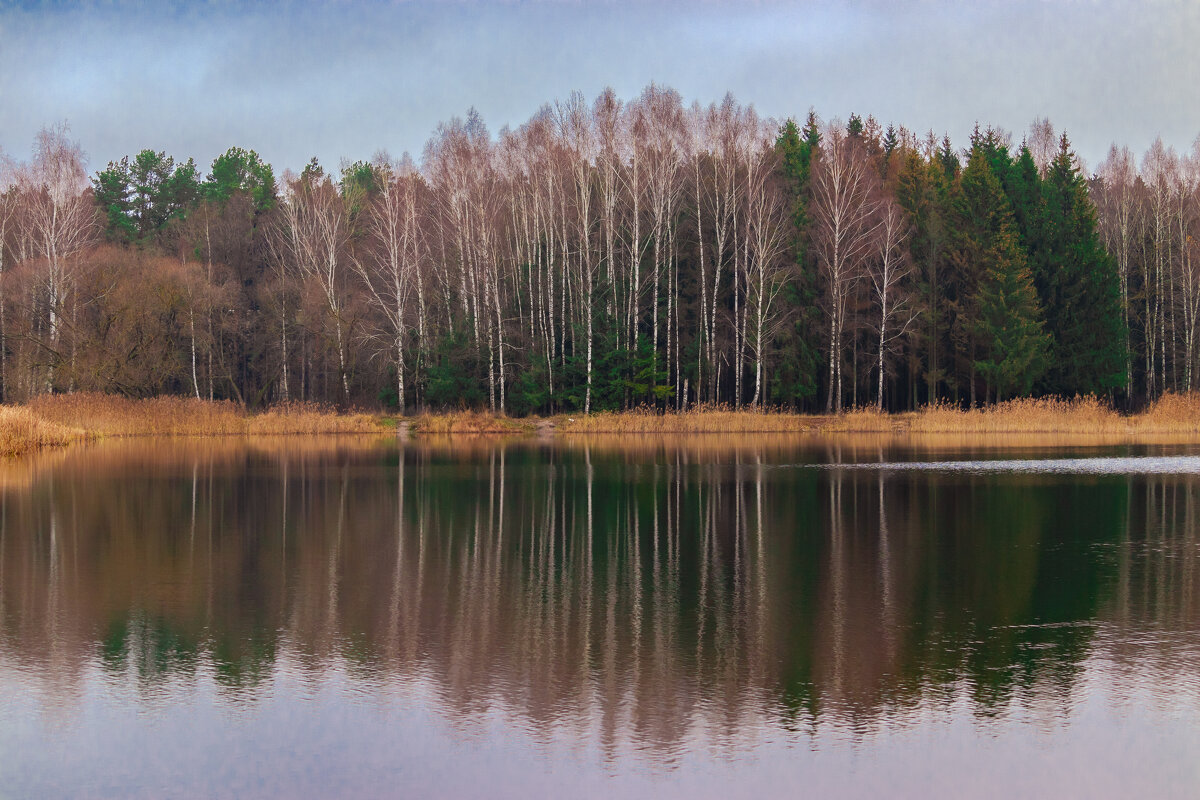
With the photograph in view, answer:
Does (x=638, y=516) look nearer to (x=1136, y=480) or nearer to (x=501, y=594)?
(x=501, y=594)

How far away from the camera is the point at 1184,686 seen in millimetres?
9422

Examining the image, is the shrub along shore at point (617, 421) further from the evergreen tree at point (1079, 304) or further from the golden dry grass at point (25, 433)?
the evergreen tree at point (1079, 304)

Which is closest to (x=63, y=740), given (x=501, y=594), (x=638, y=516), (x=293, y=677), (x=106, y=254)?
(x=293, y=677)

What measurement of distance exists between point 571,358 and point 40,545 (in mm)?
42067

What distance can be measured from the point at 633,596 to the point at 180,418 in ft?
142

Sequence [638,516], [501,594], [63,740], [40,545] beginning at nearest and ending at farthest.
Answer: [63,740] → [501,594] → [40,545] → [638,516]

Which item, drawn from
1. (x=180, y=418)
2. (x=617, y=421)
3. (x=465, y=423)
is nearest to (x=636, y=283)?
(x=617, y=421)

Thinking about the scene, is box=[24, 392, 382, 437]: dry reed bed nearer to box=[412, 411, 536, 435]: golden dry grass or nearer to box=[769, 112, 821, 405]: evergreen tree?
box=[412, 411, 536, 435]: golden dry grass

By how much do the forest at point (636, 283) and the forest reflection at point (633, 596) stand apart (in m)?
33.5

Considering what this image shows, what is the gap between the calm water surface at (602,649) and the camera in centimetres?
772

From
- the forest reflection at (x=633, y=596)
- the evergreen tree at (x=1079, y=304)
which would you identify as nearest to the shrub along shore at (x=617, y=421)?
the evergreen tree at (x=1079, y=304)

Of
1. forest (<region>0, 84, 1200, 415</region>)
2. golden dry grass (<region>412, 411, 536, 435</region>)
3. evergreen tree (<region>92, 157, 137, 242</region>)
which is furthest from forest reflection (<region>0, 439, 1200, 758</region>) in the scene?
evergreen tree (<region>92, 157, 137, 242</region>)

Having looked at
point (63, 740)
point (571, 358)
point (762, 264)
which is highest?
point (762, 264)

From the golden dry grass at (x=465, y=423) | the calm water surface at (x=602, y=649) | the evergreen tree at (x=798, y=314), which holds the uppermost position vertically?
the evergreen tree at (x=798, y=314)
